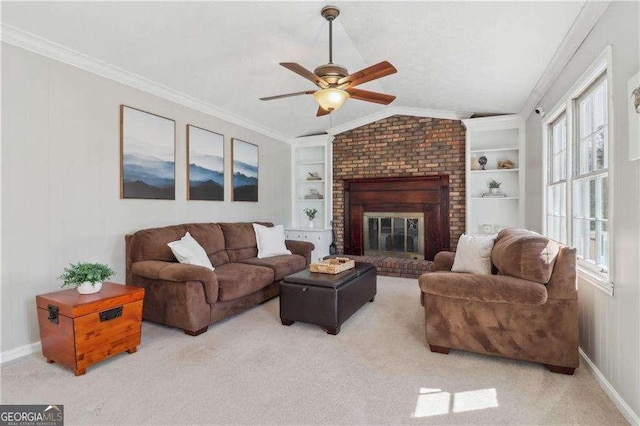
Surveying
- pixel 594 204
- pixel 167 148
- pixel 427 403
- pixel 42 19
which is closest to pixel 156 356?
pixel 427 403

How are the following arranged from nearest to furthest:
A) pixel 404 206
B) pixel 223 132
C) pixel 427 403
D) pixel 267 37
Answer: pixel 427 403, pixel 267 37, pixel 223 132, pixel 404 206

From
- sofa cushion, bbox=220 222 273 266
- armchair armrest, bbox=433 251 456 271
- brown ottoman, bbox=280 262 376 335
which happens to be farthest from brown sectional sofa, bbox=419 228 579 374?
sofa cushion, bbox=220 222 273 266

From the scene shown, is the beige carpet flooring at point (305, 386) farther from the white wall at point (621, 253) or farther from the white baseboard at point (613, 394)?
the white wall at point (621, 253)

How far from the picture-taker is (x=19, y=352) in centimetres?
257

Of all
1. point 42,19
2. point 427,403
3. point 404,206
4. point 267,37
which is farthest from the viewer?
point 404,206

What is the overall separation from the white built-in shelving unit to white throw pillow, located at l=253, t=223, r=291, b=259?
9.84 ft

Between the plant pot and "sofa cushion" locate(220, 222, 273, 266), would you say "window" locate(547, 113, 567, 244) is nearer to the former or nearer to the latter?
"sofa cushion" locate(220, 222, 273, 266)

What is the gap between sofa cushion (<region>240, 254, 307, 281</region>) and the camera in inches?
160

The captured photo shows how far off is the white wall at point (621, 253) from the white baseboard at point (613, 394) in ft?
0.08

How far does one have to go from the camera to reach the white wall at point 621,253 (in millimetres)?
1779

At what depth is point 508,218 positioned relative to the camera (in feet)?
17.4

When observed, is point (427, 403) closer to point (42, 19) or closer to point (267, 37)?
point (267, 37)

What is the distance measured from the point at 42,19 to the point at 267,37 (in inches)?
68.1

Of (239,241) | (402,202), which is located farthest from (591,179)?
(239,241)
